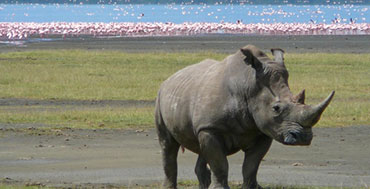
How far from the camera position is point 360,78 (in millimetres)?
29359

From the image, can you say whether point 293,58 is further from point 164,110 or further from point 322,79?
point 164,110

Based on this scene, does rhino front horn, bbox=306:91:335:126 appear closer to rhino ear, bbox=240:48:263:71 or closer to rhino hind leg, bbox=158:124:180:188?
rhino ear, bbox=240:48:263:71

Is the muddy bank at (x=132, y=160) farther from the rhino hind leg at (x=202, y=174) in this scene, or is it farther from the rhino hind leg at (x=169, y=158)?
the rhino hind leg at (x=202, y=174)

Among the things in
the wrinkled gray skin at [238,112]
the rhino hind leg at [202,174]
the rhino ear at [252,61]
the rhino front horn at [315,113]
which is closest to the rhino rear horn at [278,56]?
the wrinkled gray skin at [238,112]

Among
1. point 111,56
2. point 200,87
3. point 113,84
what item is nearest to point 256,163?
point 200,87

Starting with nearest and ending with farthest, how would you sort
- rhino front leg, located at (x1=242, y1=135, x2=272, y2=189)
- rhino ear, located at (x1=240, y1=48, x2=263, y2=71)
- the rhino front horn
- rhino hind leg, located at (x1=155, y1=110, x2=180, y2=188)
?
the rhino front horn < rhino ear, located at (x1=240, y1=48, x2=263, y2=71) < rhino front leg, located at (x1=242, y1=135, x2=272, y2=189) < rhino hind leg, located at (x1=155, y1=110, x2=180, y2=188)

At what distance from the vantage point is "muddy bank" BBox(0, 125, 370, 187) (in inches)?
493

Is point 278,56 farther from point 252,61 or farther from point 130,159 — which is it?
point 130,159

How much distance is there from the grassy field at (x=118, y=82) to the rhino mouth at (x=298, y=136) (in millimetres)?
9638

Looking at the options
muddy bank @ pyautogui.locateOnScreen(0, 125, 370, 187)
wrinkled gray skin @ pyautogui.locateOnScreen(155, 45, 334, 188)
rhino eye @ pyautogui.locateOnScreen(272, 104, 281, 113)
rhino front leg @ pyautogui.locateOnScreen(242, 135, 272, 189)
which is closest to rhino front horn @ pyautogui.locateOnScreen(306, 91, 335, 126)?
wrinkled gray skin @ pyautogui.locateOnScreen(155, 45, 334, 188)

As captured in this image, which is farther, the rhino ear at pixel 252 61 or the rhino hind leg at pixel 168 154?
the rhino hind leg at pixel 168 154

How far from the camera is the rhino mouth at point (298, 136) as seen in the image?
8969 mm

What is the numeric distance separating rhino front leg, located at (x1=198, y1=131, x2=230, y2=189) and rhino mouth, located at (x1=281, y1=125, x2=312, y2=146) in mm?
1010

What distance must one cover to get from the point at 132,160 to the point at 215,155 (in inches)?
185
